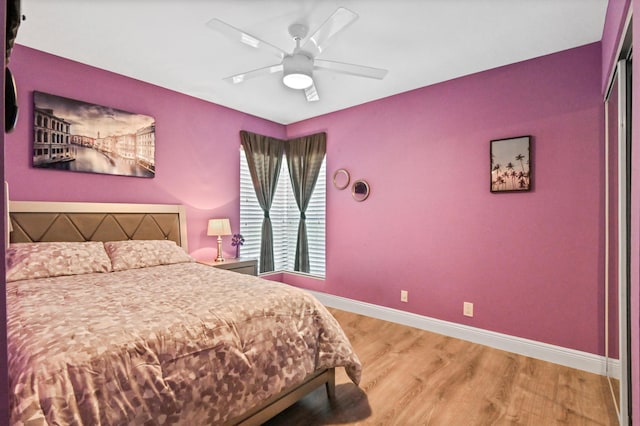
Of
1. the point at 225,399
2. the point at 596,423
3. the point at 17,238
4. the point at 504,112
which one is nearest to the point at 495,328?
the point at 596,423

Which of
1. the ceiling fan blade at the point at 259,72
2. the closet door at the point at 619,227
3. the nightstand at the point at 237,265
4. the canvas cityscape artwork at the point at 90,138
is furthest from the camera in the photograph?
the nightstand at the point at 237,265

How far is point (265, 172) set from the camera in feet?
14.7

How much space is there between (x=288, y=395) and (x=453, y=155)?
8.54ft

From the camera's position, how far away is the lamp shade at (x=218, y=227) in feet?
12.1

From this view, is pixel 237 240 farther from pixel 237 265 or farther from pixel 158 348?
pixel 158 348

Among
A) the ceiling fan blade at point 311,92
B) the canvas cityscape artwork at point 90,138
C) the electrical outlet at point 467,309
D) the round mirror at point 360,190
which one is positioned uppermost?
the ceiling fan blade at point 311,92

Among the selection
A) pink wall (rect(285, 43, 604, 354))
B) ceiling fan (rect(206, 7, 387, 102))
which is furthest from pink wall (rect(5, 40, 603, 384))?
ceiling fan (rect(206, 7, 387, 102))

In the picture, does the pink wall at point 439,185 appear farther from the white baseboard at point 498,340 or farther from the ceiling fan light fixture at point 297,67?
the ceiling fan light fixture at point 297,67

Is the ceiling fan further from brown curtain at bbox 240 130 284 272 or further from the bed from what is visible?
brown curtain at bbox 240 130 284 272

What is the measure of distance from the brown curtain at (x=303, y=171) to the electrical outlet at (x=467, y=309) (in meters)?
2.16

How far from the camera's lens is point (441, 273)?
3246mm

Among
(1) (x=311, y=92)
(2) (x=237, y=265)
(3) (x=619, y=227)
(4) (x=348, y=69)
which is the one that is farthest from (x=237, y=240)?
(3) (x=619, y=227)

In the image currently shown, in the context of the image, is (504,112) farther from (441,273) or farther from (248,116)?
(248,116)

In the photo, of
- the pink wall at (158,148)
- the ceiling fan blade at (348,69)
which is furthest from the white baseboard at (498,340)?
the ceiling fan blade at (348,69)
